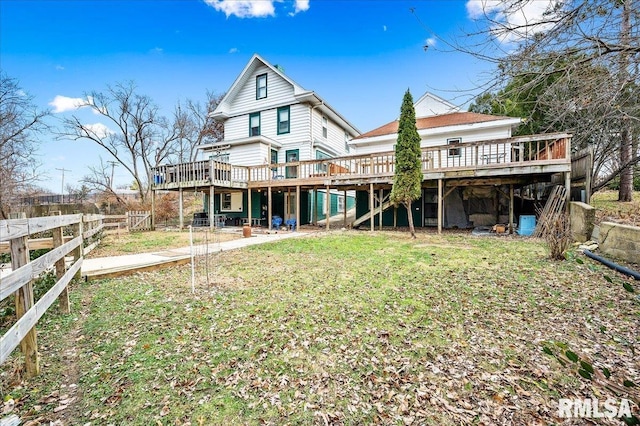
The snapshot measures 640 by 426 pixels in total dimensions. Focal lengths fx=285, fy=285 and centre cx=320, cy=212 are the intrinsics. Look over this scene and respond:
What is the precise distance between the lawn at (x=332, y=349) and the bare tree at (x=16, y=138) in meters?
15.0

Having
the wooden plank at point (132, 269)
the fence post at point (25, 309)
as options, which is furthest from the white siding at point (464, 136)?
the fence post at point (25, 309)

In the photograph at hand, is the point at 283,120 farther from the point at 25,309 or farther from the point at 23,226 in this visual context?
the point at 25,309

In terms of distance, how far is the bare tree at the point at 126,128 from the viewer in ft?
72.0

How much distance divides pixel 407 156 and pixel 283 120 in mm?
9787

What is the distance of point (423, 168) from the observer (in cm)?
1277

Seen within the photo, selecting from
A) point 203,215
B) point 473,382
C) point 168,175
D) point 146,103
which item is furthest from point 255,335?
point 146,103

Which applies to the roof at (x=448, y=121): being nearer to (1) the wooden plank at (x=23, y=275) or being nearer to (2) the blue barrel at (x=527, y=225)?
(2) the blue barrel at (x=527, y=225)

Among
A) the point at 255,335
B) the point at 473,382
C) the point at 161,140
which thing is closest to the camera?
the point at 473,382

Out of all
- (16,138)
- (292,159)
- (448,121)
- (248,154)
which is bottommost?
(292,159)

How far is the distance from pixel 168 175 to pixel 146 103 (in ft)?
42.8

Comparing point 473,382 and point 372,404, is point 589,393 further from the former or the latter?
point 372,404

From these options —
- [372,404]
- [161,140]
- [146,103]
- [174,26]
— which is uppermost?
[174,26]

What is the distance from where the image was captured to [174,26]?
16.0m

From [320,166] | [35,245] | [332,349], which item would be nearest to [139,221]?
[320,166]
